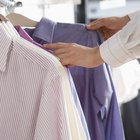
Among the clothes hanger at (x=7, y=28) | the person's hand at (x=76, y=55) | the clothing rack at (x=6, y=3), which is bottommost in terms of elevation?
the person's hand at (x=76, y=55)

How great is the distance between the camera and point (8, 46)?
577 millimetres

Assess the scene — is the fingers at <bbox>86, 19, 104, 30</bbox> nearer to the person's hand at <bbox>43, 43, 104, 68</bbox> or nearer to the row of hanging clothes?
the row of hanging clothes

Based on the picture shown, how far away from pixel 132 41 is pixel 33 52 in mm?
215

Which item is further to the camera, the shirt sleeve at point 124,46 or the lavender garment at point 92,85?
the lavender garment at point 92,85

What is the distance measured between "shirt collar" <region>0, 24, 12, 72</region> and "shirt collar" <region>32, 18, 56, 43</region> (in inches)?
6.2

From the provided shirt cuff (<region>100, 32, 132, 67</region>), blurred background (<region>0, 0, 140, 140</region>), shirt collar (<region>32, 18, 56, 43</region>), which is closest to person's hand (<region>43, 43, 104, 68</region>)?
shirt cuff (<region>100, 32, 132, 67</region>)

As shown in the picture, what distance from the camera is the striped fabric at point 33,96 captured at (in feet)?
1.76

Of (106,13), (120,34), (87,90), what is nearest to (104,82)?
(87,90)

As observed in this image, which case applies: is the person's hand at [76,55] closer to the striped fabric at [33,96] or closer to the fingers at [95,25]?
the striped fabric at [33,96]

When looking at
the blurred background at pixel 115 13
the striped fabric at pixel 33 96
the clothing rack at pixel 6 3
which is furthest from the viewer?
the blurred background at pixel 115 13

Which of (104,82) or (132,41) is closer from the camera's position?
(132,41)

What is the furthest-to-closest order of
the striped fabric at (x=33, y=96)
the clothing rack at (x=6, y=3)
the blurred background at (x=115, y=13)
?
the blurred background at (x=115, y=13)
the clothing rack at (x=6, y=3)
the striped fabric at (x=33, y=96)

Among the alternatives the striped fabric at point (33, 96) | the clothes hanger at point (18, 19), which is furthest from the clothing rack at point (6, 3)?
the striped fabric at point (33, 96)

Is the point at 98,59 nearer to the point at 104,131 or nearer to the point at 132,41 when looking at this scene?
the point at 132,41
